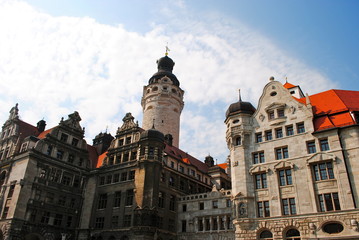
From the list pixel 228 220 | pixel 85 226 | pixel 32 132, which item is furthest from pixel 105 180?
pixel 228 220

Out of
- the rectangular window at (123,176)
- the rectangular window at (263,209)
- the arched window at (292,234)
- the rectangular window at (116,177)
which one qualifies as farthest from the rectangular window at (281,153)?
the rectangular window at (116,177)

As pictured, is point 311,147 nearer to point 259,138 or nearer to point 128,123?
point 259,138

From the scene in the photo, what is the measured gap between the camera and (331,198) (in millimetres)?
30172

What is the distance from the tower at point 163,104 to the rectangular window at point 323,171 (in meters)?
38.0

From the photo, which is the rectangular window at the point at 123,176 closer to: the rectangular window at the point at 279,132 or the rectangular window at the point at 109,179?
the rectangular window at the point at 109,179

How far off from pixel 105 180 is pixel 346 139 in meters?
34.2

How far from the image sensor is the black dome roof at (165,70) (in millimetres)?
75750

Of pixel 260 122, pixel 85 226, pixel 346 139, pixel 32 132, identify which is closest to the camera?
pixel 346 139

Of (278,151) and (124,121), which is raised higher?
(124,121)

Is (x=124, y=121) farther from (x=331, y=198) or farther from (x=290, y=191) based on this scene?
(x=331, y=198)

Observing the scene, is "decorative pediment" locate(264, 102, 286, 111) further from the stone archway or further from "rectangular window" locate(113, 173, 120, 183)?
the stone archway

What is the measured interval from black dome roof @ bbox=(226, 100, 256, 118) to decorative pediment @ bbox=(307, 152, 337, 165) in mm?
9931

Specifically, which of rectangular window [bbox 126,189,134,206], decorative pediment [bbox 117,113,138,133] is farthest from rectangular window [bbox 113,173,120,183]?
decorative pediment [bbox 117,113,138,133]

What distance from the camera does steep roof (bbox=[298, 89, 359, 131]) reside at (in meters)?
33.5
